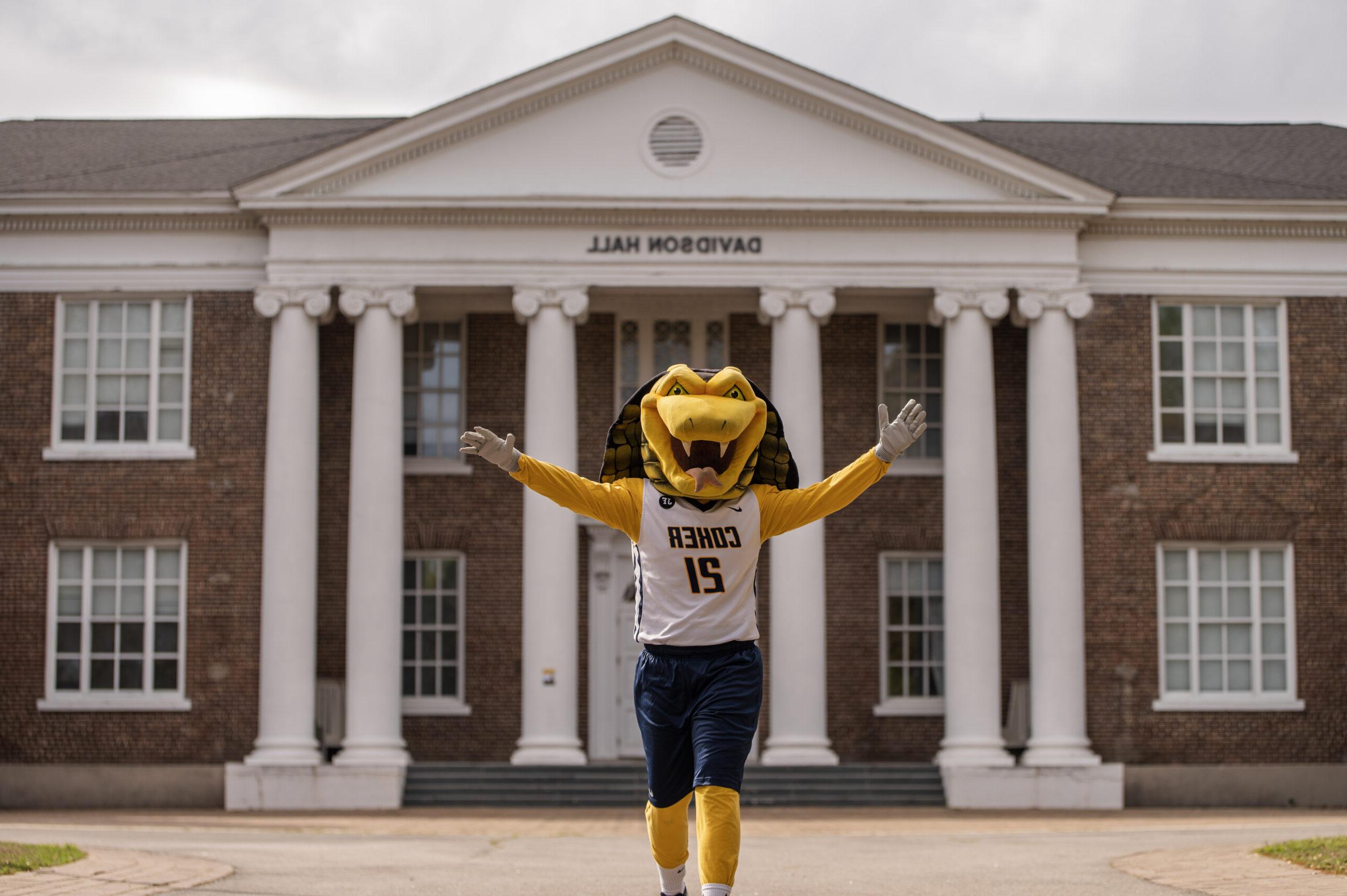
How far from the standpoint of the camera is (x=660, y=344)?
24719 mm

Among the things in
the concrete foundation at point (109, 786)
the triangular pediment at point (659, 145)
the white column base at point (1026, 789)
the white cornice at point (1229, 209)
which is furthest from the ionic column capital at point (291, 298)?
the white cornice at point (1229, 209)

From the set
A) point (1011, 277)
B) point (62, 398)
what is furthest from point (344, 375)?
point (1011, 277)

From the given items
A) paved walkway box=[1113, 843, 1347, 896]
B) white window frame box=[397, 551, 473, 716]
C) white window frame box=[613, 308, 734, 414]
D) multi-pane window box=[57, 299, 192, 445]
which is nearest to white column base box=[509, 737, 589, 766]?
white window frame box=[397, 551, 473, 716]

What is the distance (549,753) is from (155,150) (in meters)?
11.3

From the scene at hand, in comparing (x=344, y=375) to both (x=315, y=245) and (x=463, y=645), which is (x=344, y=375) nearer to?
(x=315, y=245)

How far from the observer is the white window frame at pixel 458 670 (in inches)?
946

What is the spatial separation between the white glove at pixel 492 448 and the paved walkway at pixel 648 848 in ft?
11.5

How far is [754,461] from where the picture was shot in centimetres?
819

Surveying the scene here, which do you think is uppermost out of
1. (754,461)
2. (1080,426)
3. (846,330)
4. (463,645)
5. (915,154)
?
(915,154)

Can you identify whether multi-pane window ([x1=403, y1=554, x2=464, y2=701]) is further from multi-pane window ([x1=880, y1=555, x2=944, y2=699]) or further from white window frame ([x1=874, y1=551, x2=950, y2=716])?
multi-pane window ([x1=880, y1=555, x2=944, y2=699])

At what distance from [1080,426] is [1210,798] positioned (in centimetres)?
513

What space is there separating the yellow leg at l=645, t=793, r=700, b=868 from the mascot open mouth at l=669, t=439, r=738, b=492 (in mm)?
1466

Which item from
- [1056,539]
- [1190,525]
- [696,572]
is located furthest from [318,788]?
[696,572]

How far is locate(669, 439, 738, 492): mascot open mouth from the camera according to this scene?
787cm
